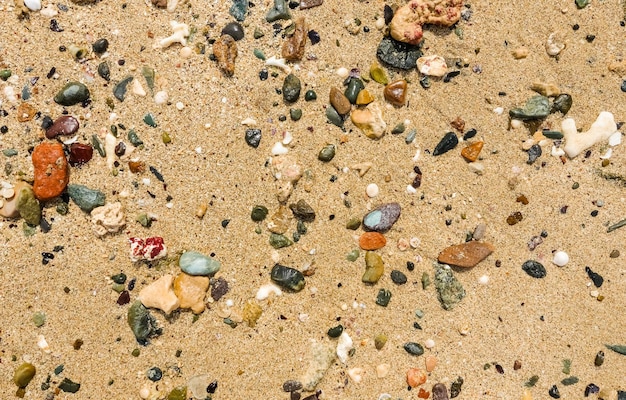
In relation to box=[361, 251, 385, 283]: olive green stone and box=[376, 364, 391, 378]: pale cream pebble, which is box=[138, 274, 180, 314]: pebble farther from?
box=[376, 364, 391, 378]: pale cream pebble

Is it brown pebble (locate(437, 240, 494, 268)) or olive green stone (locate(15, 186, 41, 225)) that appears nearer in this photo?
olive green stone (locate(15, 186, 41, 225))

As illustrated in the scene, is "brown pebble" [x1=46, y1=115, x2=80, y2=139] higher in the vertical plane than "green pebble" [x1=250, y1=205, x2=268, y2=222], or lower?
higher

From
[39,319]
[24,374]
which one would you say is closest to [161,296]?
[39,319]

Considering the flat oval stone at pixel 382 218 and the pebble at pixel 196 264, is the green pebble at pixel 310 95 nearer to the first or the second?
the flat oval stone at pixel 382 218

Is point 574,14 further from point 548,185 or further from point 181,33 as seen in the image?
point 181,33

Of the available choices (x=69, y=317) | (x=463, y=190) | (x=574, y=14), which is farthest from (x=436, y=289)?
(x=69, y=317)

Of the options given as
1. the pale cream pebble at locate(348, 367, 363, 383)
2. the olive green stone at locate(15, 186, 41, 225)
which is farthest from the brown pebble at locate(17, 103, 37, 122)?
the pale cream pebble at locate(348, 367, 363, 383)

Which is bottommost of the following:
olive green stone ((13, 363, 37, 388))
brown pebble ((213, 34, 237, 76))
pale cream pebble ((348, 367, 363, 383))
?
olive green stone ((13, 363, 37, 388))
